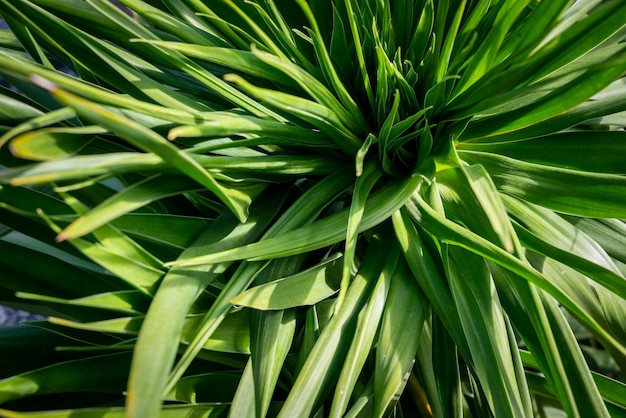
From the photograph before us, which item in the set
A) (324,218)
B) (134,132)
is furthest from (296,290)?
(134,132)

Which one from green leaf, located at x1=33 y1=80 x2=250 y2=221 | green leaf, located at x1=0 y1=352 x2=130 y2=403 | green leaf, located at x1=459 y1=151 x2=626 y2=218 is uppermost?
green leaf, located at x1=459 y1=151 x2=626 y2=218

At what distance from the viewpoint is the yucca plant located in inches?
15.9

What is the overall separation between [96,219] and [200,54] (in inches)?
→ 8.1

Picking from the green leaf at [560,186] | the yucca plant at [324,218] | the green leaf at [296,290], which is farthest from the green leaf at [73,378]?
the green leaf at [560,186]

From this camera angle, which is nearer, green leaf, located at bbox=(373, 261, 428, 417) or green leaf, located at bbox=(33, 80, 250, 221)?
green leaf, located at bbox=(33, 80, 250, 221)

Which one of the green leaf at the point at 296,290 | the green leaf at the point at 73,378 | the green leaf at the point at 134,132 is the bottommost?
the green leaf at the point at 73,378

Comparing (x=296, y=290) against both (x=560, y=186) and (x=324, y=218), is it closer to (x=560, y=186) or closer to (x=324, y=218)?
(x=324, y=218)

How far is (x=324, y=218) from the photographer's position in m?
0.48

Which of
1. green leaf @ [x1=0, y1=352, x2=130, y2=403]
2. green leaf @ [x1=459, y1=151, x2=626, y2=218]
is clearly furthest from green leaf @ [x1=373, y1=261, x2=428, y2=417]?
green leaf @ [x1=0, y1=352, x2=130, y2=403]

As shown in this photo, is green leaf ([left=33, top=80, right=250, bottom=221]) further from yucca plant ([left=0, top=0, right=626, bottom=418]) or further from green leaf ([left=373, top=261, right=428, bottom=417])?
green leaf ([left=373, top=261, right=428, bottom=417])

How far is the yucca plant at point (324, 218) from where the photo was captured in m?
0.41

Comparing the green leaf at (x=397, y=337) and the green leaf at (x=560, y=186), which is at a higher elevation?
the green leaf at (x=560, y=186)

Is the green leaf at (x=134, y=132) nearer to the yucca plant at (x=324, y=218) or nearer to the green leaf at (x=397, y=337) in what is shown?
the yucca plant at (x=324, y=218)

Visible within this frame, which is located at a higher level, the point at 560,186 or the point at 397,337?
the point at 560,186
